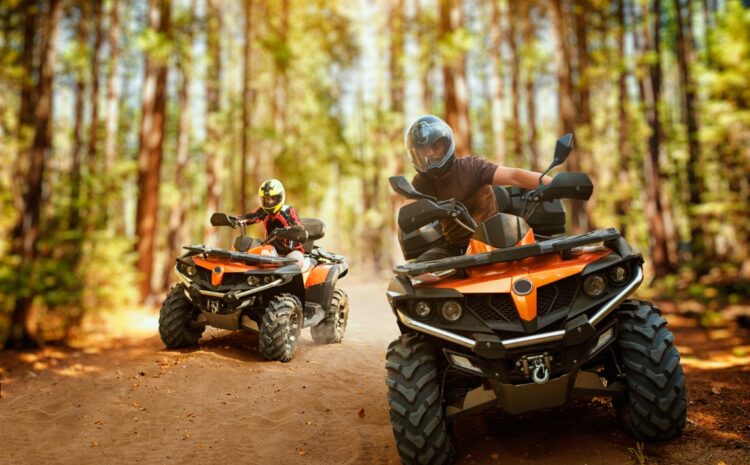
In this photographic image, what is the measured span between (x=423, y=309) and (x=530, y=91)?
1086 inches

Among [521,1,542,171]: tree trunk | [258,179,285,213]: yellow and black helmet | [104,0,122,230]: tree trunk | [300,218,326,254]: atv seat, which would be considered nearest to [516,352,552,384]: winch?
[258,179,285,213]: yellow and black helmet

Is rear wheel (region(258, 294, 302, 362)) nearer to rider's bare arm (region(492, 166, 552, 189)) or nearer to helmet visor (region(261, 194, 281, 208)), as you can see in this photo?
helmet visor (region(261, 194, 281, 208))

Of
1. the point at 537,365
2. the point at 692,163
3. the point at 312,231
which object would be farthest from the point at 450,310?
the point at 692,163

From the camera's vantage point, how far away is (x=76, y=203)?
46.1 feet

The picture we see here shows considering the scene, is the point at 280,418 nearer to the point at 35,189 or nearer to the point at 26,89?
the point at 35,189

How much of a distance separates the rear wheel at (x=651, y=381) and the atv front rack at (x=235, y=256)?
4.71 metres

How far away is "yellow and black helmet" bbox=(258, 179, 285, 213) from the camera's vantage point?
28.7ft

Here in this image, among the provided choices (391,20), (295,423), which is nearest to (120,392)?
(295,423)

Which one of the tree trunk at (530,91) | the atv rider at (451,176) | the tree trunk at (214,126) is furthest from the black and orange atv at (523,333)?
the tree trunk at (530,91)

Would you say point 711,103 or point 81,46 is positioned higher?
point 81,46

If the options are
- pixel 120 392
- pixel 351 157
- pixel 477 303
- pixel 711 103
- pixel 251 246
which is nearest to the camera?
pixel 477 303

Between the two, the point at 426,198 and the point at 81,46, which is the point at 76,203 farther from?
the point at 426,198

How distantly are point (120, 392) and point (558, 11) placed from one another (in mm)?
16368

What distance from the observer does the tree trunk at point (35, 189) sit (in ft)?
38.7
